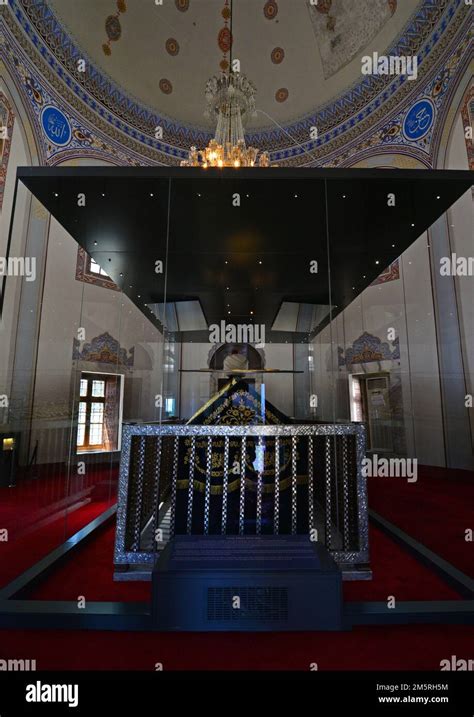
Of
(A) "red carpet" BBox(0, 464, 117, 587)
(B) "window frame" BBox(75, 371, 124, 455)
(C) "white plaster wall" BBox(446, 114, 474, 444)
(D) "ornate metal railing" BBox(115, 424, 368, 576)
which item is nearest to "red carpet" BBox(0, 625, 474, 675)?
(D) "ornate metal railing" BBox(115, 424, 368, 576)

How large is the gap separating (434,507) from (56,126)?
9492 millimetres

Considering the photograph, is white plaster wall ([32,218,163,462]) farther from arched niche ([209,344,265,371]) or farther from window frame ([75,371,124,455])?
arched niche ([209,344,265,371])

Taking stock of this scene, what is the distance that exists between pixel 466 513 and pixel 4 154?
8.51m

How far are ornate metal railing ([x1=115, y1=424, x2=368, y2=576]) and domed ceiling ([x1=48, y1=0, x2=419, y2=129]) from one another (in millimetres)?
9227

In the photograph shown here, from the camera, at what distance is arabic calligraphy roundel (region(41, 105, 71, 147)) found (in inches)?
278

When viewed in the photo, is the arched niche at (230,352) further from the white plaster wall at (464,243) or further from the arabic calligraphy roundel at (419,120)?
the arabic calligraphy roundel at (419,120)

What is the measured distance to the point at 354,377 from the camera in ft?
20.0

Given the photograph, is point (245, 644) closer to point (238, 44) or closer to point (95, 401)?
point (95, 401)

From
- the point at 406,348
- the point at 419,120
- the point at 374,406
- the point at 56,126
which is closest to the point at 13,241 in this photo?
the point at 56,126

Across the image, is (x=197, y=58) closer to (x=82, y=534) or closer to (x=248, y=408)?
(x=248, y=408)

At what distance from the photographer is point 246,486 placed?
2945 millimetres

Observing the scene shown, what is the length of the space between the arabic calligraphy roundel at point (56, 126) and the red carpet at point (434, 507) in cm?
882

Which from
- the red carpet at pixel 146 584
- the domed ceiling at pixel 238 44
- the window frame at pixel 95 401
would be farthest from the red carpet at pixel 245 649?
the domed ceiling at pixel 238 44

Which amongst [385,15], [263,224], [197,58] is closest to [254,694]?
[263,224]
